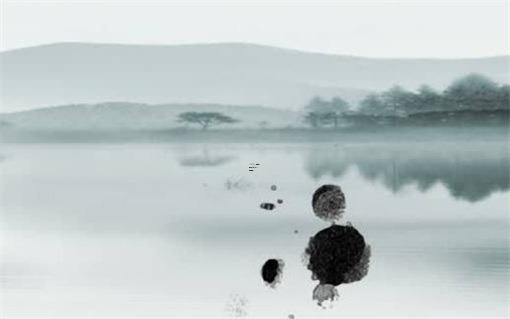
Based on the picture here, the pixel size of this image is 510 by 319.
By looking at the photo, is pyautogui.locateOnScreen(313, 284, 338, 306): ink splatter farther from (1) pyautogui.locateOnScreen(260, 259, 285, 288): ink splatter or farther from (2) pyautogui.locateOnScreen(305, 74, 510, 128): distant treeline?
(2) pyautogui.locateOnScreen(305, 74, 510, 128): distant treeline

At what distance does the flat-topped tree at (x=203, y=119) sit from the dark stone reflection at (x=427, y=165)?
115 cm

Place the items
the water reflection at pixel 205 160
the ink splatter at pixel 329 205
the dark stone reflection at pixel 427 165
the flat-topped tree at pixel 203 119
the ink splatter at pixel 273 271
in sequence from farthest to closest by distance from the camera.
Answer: the flat-topped tree at pixel 203 119
the dark stone reflection at pixel 427 165
the water reflection at pixel 205 160
the ink splatter at pixel 273 271
the ink splatter at pixel 329 205

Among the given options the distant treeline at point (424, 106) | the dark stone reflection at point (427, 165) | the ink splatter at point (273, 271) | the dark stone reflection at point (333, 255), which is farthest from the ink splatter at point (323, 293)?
the distant treeline at point (424, 106)

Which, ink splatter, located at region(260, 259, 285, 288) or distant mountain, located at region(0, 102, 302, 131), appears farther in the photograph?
distant mountain, located at region(0, 102, 302, 131)

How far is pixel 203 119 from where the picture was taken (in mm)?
8734

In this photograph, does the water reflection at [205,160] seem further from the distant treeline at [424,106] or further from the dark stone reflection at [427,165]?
the distant treeline at [424,106]

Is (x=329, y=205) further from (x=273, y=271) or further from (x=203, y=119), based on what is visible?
(x=203, y=119)

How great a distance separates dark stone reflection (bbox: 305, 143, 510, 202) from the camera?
300 inches

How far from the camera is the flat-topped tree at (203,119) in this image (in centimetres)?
872

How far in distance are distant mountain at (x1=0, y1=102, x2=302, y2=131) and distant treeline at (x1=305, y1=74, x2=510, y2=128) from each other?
377 millimetres

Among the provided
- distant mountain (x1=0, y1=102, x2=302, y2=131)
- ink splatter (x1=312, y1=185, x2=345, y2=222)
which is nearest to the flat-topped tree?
distant mountain (x1=0, y1=102, x2=302, y2=131)

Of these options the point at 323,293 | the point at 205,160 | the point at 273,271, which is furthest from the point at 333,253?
the point at 205,160

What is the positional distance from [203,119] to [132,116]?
816 millimetres

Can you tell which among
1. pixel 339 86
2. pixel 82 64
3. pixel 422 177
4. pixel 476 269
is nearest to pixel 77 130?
pixel 82 64
